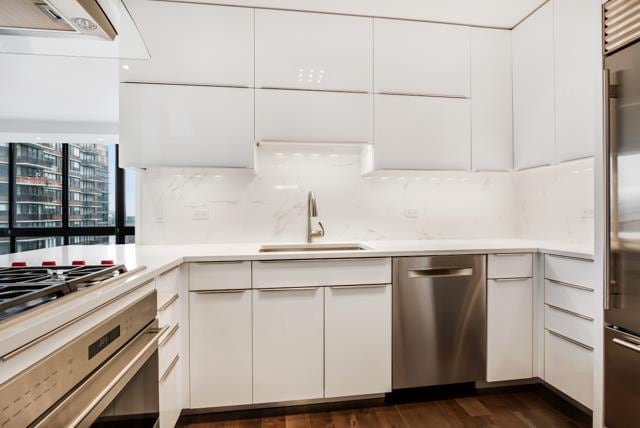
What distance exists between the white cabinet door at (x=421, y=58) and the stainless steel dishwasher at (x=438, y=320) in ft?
3.79

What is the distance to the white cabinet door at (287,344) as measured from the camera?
6.12ft

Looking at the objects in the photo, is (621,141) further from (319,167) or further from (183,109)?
(183,109)

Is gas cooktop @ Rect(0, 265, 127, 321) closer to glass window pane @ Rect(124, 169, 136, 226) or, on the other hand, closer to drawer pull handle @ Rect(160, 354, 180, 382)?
drawer pull handle @ Rect(160, 354, 180, 382)

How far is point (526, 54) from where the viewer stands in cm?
233

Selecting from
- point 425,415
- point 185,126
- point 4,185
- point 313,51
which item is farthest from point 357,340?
point 4,185

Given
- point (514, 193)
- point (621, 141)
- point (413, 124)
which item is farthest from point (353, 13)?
point (514, 193)

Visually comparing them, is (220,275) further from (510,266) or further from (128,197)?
(128,197)

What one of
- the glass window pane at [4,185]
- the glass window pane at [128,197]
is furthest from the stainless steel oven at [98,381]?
the glass window pane at [4,185]

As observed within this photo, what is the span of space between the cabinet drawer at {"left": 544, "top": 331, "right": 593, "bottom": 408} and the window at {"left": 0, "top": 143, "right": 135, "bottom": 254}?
483 cm

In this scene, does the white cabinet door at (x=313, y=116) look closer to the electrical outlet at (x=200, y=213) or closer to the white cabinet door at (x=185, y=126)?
the white cabinet door at (x=185, y=126)

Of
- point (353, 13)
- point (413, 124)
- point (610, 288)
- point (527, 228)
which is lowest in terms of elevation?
point (610, 288)

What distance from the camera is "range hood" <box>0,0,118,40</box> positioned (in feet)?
3.21

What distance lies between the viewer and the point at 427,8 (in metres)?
2.21

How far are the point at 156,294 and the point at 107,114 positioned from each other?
3.50 metres
